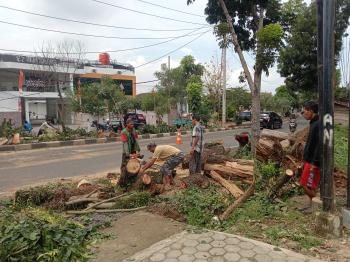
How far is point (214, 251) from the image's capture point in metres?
3.82

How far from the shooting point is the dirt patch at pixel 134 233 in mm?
4010

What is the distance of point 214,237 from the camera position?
13.7 ft

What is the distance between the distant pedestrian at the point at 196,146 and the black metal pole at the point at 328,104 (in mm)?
3555

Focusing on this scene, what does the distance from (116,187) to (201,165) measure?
2136mm

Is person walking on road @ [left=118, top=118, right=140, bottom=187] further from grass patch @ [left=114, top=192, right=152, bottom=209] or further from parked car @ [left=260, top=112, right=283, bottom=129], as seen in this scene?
parked car @ [left=260, top=112, right=283, bottom=129]

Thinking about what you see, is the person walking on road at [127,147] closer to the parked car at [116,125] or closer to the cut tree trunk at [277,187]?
the cut tree trunk at [277,187]

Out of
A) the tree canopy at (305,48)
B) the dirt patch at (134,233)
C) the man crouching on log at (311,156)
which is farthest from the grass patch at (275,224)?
the tree canopy at (305,48)

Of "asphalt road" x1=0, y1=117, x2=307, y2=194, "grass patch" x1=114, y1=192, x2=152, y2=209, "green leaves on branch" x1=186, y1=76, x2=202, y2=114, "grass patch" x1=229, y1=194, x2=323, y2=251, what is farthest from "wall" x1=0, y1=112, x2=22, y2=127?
"grass patch" x1=229, y1=194, x2=323, y2=251

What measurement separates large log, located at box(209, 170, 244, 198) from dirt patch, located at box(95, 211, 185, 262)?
1.63 metres

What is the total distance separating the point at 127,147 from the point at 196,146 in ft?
5.13

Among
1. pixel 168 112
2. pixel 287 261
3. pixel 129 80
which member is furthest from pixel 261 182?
pixel 129 80

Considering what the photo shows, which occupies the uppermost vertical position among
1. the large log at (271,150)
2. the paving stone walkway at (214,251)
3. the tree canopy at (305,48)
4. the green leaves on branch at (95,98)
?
the tree canopy at (305,48)

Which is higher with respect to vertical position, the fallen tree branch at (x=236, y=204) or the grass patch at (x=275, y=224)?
the fallen tree branch at (x=236, y=204)

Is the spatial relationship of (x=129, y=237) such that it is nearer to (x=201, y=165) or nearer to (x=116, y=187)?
(x=116, y=187)
